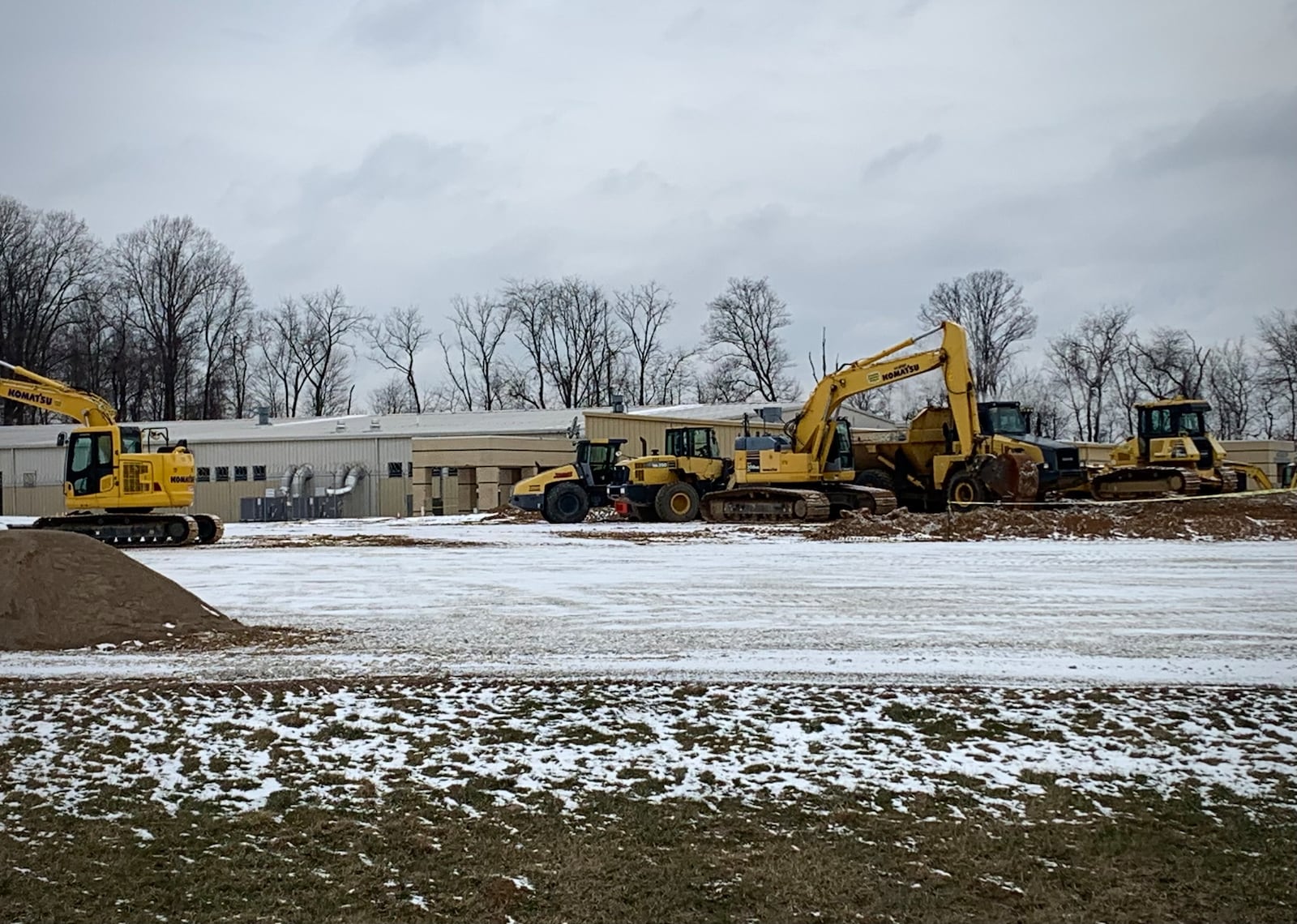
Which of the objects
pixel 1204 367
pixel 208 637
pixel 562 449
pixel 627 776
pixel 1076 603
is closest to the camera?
pixel 627 776

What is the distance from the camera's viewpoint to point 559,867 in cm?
557

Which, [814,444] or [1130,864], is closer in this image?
[1130,864]

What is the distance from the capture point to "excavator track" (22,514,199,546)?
29.4 m

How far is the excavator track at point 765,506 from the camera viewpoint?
31062mm

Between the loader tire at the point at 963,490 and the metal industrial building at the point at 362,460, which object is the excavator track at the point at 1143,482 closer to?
the loader tire at the point at 963,490

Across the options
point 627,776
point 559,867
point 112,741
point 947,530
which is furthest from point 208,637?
point 947,530

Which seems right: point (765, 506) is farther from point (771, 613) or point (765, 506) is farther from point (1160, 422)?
point (771, 613)

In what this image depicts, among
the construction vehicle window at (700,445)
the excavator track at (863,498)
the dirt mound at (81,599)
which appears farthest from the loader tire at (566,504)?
the dirt mound at (81,599)

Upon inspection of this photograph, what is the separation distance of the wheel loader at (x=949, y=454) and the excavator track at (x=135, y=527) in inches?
702

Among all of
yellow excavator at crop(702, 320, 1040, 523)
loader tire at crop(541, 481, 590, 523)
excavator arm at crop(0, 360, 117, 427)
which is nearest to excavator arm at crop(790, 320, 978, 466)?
yellow excavator at crop(702, 320, 1040, 523)

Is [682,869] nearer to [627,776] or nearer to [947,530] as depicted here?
[627,776]

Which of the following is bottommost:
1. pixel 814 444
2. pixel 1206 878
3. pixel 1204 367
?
pixel 1206 878

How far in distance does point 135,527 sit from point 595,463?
12.6 metres

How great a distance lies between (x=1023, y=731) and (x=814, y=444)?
987 inches
